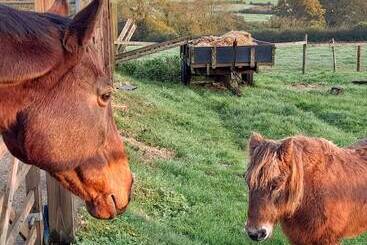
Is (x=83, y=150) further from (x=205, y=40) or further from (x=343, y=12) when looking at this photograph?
(x=343, y=12)

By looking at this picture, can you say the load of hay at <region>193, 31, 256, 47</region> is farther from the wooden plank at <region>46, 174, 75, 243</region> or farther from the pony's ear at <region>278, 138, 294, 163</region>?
the pony's ear at <region>278, 138, 294, 163</region>

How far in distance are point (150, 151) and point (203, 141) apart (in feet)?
5.63

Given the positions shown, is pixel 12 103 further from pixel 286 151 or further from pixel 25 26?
pixel 286 151

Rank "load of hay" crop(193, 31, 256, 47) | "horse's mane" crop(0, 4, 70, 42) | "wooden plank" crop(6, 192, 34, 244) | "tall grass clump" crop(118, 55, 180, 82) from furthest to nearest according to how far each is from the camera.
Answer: "tall grass clump" crop(118, 55, 180, 82) < "load of hay" crop(193, 31, 256, 47) < "wooden plank" crop(6, 192, 34, 244) < "horse's mane" crop(0, 4, 70, 42)

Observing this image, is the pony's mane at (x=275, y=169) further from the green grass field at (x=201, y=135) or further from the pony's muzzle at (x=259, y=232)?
the green grass field at (x=201, y=135)

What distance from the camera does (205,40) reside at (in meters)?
16.4

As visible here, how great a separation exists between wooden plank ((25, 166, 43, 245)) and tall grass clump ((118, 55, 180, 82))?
12.4 meters

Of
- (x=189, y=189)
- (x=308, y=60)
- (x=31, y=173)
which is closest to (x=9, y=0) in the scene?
(x=31, y=173)

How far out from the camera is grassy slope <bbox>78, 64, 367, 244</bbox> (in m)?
5.37

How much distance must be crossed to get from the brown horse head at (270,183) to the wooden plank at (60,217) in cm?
148

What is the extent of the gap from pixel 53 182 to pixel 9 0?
2168mm

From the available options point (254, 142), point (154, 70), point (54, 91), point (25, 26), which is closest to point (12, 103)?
point (54, 91)

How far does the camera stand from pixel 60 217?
449 cm

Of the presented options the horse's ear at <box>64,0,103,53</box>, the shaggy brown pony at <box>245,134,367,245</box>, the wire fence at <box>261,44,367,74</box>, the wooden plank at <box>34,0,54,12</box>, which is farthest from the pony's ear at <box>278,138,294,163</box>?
the wire fence at <box>261,44,367,74</box>
